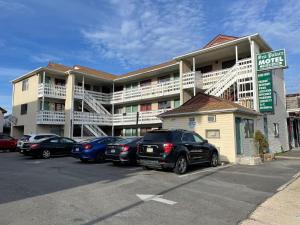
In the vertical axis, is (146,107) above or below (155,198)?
above

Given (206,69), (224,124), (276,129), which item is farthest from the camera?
(206,69)

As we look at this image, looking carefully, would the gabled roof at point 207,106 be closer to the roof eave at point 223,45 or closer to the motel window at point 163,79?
the roof eave at point 223,45

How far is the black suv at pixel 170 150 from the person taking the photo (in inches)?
401

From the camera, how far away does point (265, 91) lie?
18047 millimetres

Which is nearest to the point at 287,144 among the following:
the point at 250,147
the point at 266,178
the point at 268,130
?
the point at 268,130

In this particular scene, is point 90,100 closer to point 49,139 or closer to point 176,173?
point 49,139

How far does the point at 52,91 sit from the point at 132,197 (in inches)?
884

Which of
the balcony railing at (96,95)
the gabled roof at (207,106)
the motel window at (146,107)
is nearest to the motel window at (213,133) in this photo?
the gabled roof at (207,106)

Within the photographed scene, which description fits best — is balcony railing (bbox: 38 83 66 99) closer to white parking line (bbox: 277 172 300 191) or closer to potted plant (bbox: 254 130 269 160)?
potted plant (bbox: 254 130 269 160)

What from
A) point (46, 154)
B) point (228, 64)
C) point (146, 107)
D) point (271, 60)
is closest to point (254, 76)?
point (271, 60)

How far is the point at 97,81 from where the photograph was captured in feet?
100

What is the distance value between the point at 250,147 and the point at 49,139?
13013 mm

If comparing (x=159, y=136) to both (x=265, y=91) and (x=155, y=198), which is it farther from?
(x=265, y=91)

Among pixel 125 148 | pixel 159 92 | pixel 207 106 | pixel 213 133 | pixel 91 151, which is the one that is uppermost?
pixel 159 92
